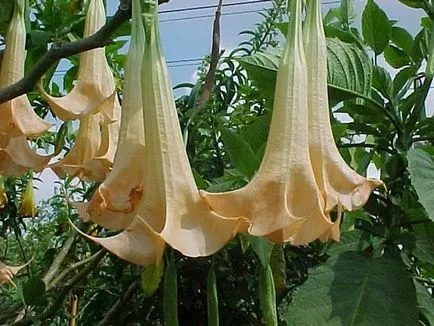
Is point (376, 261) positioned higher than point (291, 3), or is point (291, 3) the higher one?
point (291, 3)

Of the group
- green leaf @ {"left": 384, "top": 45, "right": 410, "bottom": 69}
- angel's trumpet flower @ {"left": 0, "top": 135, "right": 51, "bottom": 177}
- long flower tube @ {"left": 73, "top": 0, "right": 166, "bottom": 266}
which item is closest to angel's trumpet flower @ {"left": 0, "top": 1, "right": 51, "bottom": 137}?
angel's trumpet flower @ {"left": 0, "top": 135, "right": 51, "bottom": 177}

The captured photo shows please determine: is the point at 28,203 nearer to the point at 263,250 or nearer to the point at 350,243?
the point at 350,243

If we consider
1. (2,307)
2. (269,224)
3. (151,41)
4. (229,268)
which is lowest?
(2,307)

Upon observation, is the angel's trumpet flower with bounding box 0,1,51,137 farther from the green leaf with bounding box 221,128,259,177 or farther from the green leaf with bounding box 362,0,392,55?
the green leaf with bounding box 362,0,392,55

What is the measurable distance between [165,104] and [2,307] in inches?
49.5

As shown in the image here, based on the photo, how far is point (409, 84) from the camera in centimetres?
117

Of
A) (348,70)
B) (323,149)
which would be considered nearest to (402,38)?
(348,70)

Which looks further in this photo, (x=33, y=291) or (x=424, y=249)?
(x=33, y=291)

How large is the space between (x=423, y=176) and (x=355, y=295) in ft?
0.51

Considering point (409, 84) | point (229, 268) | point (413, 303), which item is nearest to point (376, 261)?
point (413, 303)

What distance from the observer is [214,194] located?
688 millimetres

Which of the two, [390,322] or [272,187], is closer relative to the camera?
[272,187]

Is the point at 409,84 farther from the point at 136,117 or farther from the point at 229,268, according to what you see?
the point at 136,117

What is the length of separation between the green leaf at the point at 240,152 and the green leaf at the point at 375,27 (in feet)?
1.20
